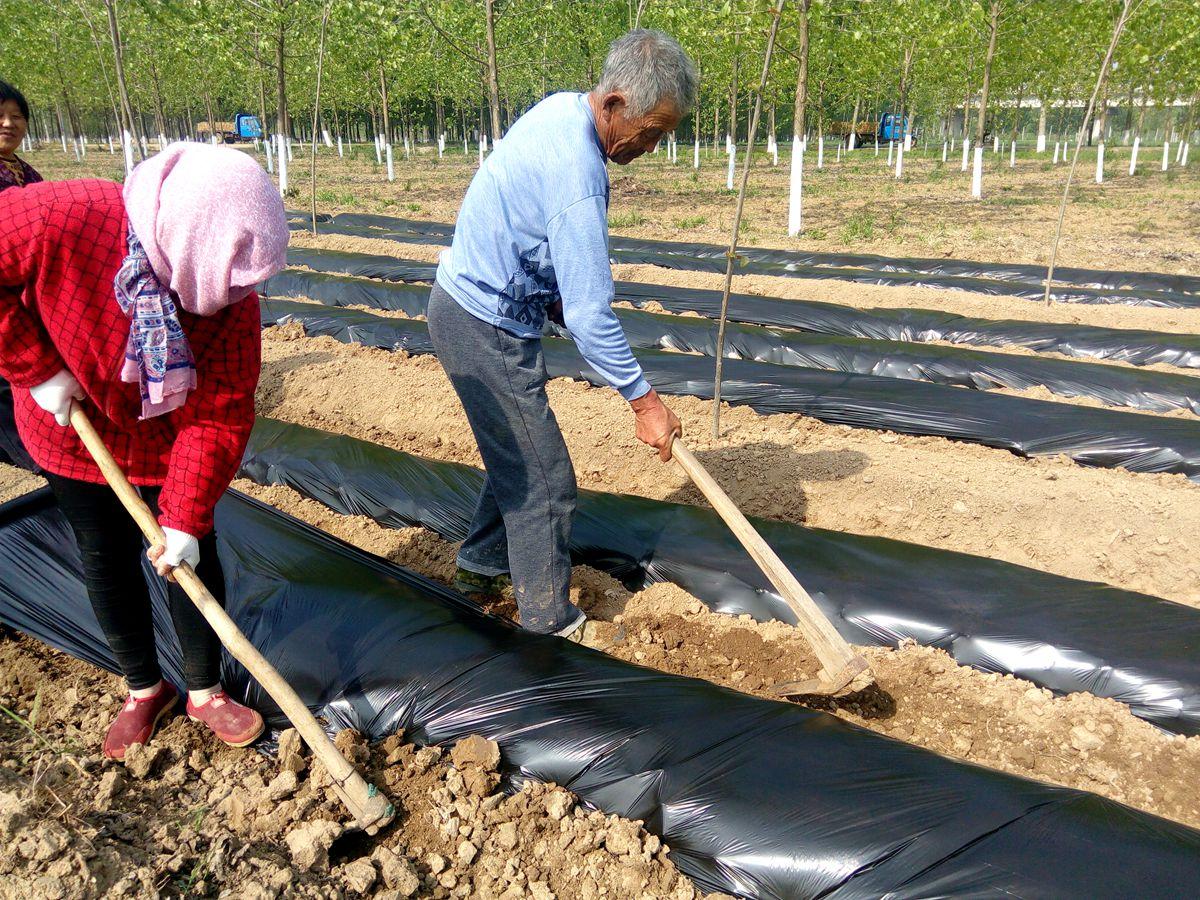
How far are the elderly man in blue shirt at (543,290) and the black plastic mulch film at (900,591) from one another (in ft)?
1.71

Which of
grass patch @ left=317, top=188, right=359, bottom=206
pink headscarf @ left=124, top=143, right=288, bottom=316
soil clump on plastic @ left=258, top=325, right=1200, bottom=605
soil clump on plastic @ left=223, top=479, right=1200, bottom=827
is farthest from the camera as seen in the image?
grass patch @ left=317, top=188, right=359, bottom=206

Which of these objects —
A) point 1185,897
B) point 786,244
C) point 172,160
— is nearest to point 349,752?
point 172,160

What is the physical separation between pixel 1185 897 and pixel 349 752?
1527 millimetres

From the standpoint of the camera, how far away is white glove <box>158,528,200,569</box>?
154 centimetres

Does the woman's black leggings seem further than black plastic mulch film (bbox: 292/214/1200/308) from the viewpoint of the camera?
No

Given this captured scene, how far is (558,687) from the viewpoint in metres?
1.78

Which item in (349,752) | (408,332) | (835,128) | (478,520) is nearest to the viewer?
(349,752)

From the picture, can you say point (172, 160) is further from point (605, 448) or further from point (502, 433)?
point (605, 448)

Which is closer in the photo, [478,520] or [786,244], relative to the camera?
[478,520]

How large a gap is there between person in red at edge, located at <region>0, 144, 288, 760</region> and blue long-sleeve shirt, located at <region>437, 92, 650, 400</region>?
0.56 m

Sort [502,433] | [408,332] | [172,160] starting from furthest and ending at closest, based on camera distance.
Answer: [408,332], [502,433], [172,160]

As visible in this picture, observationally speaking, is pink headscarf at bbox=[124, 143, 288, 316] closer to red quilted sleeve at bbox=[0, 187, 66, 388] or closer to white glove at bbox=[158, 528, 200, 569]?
red quilted sleeve at bbox=[0, 187, 66, 388]

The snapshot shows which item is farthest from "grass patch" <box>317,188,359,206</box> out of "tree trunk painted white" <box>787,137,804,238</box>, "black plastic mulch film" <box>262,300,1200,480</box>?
"black plastic mulch film" <box>262,300,1200,480</box>

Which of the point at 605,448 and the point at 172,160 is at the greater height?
the point at 172,160
